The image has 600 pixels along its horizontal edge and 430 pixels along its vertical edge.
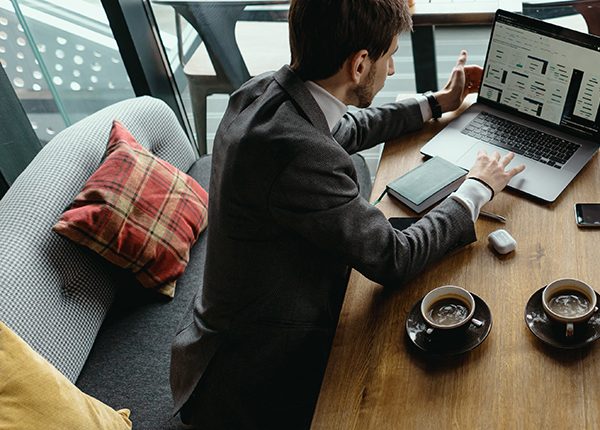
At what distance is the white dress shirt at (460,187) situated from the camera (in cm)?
134

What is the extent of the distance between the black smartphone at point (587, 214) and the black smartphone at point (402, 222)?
1.11 ft

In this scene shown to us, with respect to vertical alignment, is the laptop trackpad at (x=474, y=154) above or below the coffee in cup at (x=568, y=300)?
above

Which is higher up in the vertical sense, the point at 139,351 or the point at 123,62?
the point at 123,62

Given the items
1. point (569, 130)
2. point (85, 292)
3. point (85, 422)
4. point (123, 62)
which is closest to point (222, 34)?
point (123, 62)

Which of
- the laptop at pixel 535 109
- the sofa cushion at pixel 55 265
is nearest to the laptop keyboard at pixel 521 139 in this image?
the laptop at pixel 535 109

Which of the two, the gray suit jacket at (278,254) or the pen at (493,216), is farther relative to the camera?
the pen at (493,216)

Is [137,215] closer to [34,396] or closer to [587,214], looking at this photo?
[34,396]

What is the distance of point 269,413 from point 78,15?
1850 mm

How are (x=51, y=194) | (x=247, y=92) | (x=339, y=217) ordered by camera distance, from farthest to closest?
(x=51, y=194)
(x=247, y=92)
(x=339, y=217)

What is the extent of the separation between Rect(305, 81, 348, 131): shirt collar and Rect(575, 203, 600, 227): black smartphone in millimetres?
554

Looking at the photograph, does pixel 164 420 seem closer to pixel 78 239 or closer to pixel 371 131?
pixel 78 239

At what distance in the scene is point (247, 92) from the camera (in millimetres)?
1357

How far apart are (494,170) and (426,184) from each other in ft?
0.52

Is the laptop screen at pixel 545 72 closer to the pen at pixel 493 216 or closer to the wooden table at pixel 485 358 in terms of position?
the wooden table at pixel 485 358
